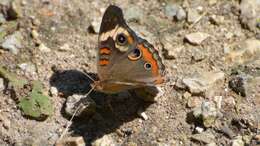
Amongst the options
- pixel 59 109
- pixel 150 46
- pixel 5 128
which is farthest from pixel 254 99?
pixel 5 128

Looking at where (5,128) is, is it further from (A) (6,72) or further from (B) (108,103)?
(B) (108,103)

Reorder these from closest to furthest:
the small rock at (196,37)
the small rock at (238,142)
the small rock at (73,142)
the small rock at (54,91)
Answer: the small rock at (238,142) < the small rock at (73,142) < the small rock at (54,91) < the small rock at (196,37)

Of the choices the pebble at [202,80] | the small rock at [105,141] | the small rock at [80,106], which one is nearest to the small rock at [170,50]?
the pebble at [202,80]

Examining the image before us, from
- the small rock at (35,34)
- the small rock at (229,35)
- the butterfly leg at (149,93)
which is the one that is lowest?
the butterfly leg at (149,93)

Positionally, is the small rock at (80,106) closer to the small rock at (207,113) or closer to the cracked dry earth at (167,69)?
the cracked dry earth at (167,69)

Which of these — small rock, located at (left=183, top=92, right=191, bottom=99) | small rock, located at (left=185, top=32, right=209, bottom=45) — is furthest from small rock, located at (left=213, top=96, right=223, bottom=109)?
small rock, located at (left=185, top=32, right=209, bottom=45)

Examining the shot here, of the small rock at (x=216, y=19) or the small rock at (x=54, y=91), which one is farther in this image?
the small rock at (x=216, y=19)
